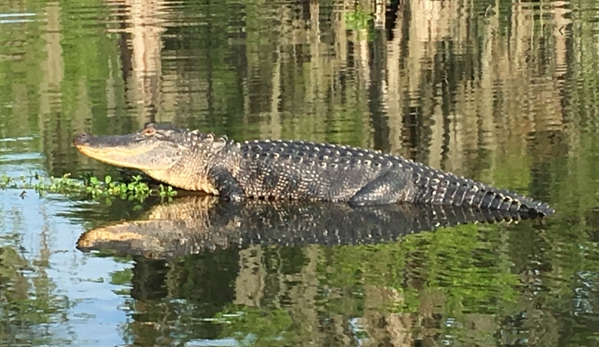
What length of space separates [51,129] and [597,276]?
620 centimetres

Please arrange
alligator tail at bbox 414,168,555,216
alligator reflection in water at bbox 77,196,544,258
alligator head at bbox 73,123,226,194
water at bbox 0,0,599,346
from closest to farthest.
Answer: water at bbox 0,0,599,346
alligator reflection in water at bbox 77,196,544,258
alligator tail at bbox 414,168,555,216
alligator head at bbox 73,123,226,194

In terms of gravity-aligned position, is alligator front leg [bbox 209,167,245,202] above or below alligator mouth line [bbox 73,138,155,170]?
below

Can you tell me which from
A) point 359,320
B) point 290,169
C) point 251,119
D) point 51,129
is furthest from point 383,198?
Result: point 51,129

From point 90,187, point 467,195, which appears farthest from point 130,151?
point 467,195

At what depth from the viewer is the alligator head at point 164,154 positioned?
7906 millimetres

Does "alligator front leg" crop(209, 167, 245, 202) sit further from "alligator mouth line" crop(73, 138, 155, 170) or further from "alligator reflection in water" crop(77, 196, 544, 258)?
"alligator mouth line" crop(73, 138, 155, 170)

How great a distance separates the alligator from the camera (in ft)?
23.5

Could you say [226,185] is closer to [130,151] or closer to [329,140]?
[130,151]

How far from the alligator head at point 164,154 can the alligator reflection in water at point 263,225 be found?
1.53 ft

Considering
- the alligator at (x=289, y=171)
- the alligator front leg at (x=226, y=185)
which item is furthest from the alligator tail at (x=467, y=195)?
the alligator front leg at (x=226, y=185)

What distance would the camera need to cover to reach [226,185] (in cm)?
772

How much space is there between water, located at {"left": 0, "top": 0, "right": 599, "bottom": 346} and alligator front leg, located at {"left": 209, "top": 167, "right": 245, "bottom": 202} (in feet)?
2.27

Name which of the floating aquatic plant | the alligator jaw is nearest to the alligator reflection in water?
the floating aquatic plant

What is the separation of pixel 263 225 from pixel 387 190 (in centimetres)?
94
